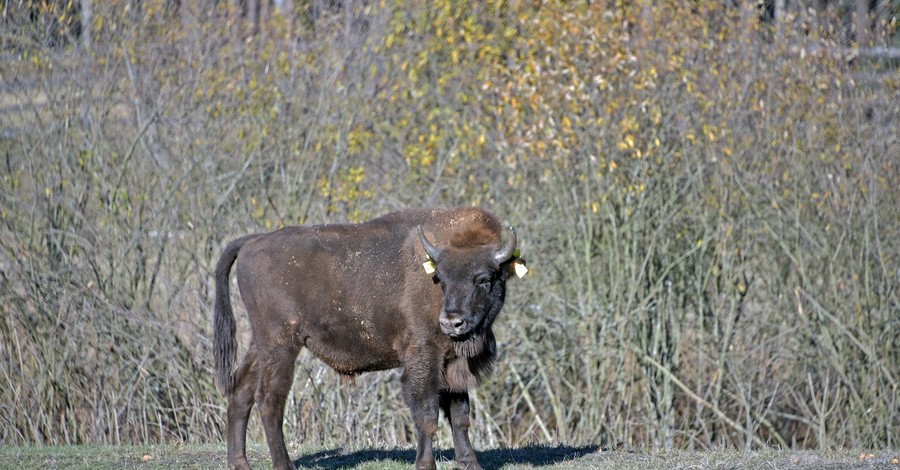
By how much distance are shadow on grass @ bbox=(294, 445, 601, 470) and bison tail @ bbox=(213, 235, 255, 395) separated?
1023mm

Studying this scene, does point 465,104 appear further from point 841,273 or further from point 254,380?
point 254,380

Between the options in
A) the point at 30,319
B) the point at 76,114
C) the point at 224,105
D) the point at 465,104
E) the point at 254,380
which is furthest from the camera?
the point at 465,104

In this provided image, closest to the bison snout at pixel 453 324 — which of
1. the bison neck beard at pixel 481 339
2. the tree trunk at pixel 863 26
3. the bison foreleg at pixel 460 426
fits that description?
the bison neck beard at pixel 481 339

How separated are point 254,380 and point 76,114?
618 cm

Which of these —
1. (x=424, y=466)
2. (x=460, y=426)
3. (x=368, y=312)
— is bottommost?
(x=424, y=466)

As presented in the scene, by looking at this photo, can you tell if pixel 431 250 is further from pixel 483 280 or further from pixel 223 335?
pixel 223 335

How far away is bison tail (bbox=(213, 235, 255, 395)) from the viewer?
866cm

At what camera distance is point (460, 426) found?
8.52 m

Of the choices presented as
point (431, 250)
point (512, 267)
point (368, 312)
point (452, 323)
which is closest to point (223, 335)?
point (368, 312)

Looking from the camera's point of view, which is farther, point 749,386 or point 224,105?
point 224,105

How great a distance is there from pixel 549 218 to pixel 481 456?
18.2 feet

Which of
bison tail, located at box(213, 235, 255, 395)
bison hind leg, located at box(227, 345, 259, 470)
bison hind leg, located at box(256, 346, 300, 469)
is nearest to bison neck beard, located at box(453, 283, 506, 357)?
bison hind leg, located at box(256, 346, 300, 469)

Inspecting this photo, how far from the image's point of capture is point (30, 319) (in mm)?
12367

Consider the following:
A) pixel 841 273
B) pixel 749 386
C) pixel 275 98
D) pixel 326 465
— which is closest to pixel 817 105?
pixel 841 273
